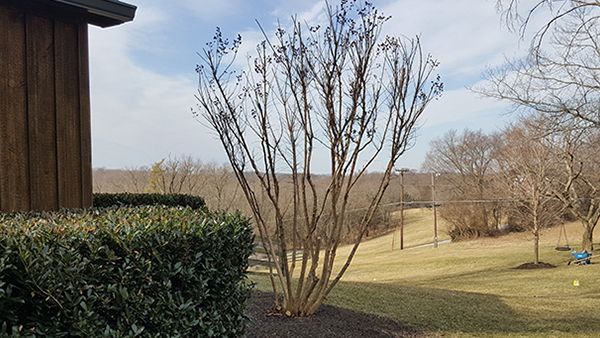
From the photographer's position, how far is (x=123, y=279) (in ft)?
6.79

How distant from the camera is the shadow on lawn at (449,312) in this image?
520 centimetres

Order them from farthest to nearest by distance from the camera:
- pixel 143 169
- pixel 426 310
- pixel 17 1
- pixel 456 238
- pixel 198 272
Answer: pixel 456 238 → pixel 143 169 → pixel 426 310 → pixel 17 1 → pixel 198 272

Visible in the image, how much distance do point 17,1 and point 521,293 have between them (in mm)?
11262

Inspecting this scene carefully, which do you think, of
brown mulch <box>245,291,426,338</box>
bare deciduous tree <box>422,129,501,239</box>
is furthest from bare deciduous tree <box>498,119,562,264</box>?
brown mulch <box>245,291,426,338</box>

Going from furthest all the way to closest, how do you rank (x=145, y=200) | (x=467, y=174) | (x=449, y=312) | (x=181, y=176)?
(x=467, y=174) < (x=181, y=176) < (x=145, y=200) < (x=449, y=312)

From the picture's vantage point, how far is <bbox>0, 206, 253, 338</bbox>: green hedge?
1.82m

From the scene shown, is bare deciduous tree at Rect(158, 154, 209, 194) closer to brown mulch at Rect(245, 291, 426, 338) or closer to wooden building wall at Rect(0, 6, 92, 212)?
A: wooden building wall at Rect(0, 6, 92, 212)

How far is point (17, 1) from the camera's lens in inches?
155

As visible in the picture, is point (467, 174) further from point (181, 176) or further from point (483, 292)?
point (483, 292)

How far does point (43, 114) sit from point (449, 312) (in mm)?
5683

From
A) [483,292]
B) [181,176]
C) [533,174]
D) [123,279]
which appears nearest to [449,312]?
[483,292]

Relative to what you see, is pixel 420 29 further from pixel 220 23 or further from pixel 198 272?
pixel 198 272

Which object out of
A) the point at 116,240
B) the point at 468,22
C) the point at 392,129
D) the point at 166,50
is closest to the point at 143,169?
the point at 166,50

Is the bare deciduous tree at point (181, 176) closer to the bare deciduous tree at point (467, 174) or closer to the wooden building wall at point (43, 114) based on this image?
→ the wooden building wall at point (43, 114)
